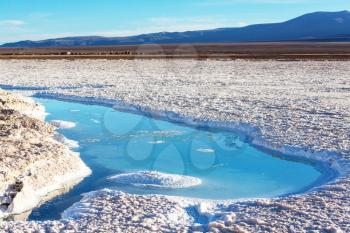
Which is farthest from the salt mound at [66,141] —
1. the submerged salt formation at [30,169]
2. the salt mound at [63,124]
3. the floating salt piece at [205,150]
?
the floating salt piece at [205,150]

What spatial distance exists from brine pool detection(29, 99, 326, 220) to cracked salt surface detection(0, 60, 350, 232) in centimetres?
51

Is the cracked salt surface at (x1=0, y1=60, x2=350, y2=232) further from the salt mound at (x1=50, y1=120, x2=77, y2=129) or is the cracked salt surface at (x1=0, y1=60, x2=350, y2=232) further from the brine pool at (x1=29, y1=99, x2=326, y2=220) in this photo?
the salt mound at (x1=50, y1=120, x2=77, y2=129)

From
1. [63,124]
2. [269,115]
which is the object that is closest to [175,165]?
[269,115]

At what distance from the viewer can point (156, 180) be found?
23.5 feet

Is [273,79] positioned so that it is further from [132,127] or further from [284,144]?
[284,144]

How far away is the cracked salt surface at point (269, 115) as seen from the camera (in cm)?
545

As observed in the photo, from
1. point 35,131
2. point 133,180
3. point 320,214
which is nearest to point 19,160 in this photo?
point 133,180

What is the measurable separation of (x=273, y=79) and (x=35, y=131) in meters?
14.2

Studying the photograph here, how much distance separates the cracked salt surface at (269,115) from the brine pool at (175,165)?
0.51 m

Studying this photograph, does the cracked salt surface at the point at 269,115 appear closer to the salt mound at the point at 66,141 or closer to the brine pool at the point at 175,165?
the brine pool at the point at 175,165

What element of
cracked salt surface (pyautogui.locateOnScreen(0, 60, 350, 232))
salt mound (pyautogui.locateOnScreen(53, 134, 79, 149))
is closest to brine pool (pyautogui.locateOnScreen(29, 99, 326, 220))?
salt mound (pyautogui.locateOnScreen(53, 134, 79, 149))

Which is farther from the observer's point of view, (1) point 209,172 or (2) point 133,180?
(1) point 209,172

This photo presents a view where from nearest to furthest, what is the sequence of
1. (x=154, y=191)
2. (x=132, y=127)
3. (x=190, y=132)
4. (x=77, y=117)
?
(x=154, y=191) < (x=190, y=132) < (x=132, y=127) < (x=77, y=117)

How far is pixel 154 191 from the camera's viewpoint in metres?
6.79
